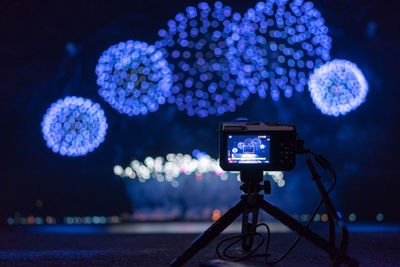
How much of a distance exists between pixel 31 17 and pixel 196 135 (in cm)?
359

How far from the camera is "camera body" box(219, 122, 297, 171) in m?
1.88

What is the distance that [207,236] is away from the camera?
1.78 m

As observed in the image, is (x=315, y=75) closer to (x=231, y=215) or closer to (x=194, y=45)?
(x=194, y=45)

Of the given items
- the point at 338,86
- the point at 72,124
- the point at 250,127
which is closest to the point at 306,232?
the point at 250,127

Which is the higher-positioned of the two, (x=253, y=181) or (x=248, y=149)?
(x=248, y=149)

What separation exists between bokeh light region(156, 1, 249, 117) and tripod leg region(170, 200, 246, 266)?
4633 mm

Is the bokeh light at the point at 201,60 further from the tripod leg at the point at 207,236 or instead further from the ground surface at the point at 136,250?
the tripod leg at the point at 207,236

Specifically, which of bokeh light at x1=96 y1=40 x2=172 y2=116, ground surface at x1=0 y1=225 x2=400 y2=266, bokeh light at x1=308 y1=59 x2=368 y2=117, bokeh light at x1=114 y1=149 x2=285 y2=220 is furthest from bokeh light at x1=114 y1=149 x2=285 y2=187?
ground surface at x1=0 y1=225 x2=400 y2=266

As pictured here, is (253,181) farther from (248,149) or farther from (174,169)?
(174,169)

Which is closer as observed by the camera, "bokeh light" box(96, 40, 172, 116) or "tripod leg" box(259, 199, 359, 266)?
"tripod leg" box(259, 199, 359, 266)

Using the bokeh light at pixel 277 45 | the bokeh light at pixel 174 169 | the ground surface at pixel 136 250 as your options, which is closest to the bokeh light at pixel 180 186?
the bokeh light at pixel 174 169

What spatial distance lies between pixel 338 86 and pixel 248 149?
3.83m

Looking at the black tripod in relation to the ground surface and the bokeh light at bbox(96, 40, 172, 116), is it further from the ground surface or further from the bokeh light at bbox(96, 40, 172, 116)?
the bokeh light at bbox(96, 40, 172, 116)

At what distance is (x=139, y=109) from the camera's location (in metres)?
6.06
